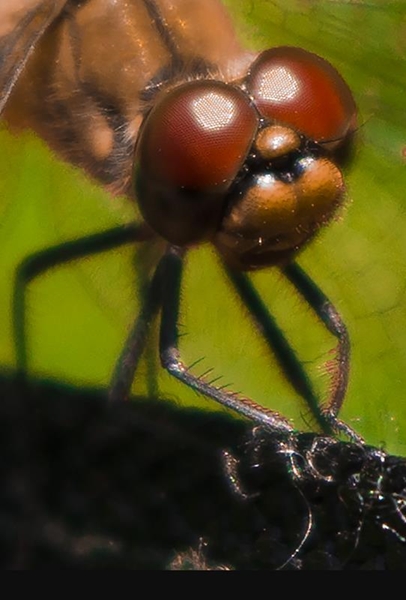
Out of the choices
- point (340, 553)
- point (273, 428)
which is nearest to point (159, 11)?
point (273, 428)

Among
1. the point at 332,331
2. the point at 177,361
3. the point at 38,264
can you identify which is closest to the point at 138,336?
the point at 177,361

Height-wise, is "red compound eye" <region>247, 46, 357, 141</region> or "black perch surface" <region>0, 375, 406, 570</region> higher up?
"red compound eye" <region>247, 46, 357, 141</region>

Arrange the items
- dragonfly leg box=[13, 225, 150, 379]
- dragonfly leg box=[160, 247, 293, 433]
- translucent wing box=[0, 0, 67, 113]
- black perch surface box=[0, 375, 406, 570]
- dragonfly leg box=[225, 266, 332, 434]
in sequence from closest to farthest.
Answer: black perch surface box=[0, 375, 406, 570]
dragonfly leg box=[160, 247, 293, 433]
translucent wing box=[0, 0, 67, 113]
dragonfly leg box=[225, 266, 332, 434]
dragonfly leg box=[13, 225, 150, 379]

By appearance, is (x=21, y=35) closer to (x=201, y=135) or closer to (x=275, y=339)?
(x=201, y=135)

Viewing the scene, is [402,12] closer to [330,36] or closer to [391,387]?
[330,36]

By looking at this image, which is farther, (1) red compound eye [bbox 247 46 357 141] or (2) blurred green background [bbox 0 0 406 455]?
(2) blurred green background [bbox 0 0 406 455]

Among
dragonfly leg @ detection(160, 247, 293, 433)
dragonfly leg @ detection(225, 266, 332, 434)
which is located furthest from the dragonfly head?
dragonfly leg @ detection(225, 266, 332, 434)

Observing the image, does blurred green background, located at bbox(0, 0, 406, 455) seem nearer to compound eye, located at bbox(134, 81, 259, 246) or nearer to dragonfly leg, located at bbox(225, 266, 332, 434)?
dragonfly leg, located at bbox(225, 266, 332, 434)
